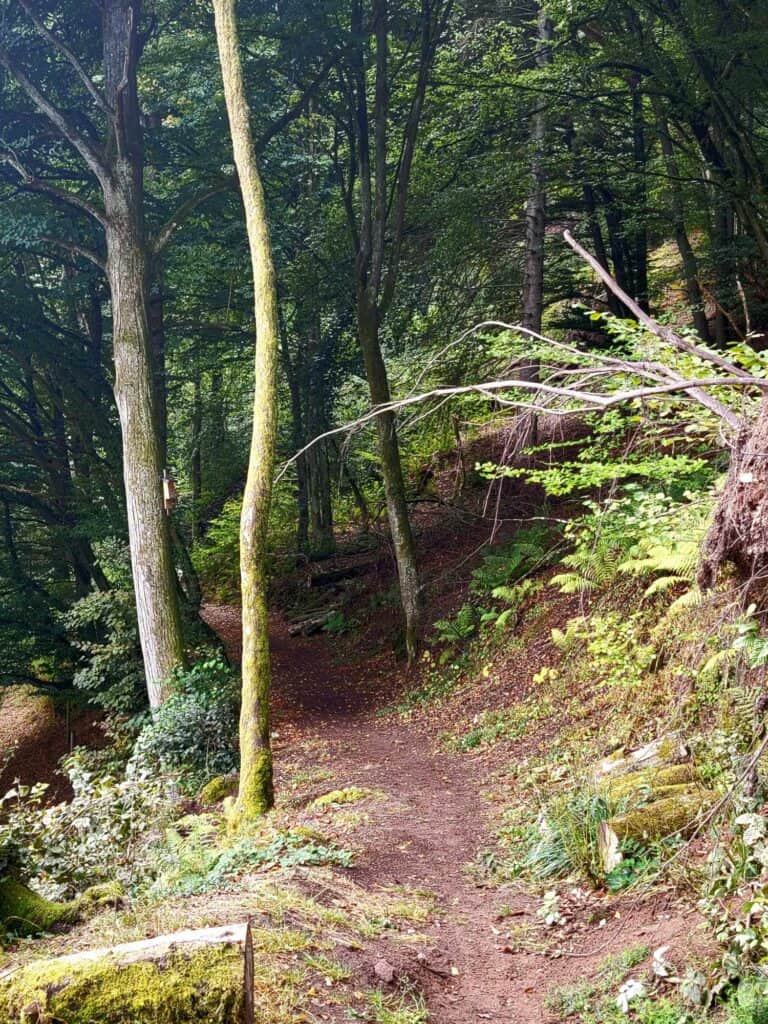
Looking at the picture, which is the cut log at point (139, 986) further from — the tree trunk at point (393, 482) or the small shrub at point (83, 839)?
the tree trunk at point (393, 482)

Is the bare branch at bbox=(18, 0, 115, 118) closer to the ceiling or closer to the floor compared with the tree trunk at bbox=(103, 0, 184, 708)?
closer to the ceiling

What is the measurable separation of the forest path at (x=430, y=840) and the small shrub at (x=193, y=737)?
39.1 inches

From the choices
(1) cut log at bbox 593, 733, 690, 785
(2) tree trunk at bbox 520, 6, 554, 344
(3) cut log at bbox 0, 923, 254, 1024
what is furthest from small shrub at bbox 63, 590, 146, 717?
(3) cut log at bbox 0, 923, 254, 1024

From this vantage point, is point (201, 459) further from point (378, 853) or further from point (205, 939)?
point (205, 939)

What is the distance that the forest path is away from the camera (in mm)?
4230

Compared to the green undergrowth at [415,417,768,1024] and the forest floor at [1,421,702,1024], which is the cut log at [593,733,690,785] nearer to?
the green undergrowth at [415,417,768,1024]

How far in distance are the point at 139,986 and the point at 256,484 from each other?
5001 mm

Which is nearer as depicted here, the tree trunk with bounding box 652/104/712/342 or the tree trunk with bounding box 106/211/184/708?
the tree trunk with bounding box 106/211/184/708

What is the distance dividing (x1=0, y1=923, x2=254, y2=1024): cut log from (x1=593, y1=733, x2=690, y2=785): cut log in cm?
365

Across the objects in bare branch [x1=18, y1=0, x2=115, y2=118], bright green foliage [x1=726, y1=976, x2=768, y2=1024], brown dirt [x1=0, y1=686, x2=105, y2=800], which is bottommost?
brown dirt [x1=0, y1=686, x2=105, y2=800]

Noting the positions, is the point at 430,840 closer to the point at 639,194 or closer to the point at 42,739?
the point at 639,194

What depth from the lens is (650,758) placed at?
6039mm

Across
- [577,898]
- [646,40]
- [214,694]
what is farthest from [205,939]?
[646,40]

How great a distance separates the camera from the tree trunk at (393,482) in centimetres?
1323
